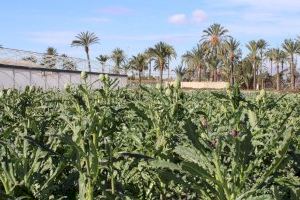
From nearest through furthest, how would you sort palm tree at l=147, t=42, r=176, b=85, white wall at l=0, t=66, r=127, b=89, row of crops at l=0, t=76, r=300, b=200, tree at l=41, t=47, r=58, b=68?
1. row of crops at l=0, t=76, r=300, b=200
2. white wall at l=0, t=66, r=127, b=89
3. tree at l=41, t=47, r=58, b=68
4. palm tree at l=147, t=42, r=176, b=85

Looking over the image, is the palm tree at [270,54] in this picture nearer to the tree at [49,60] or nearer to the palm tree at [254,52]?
the palm tree at [254,52]

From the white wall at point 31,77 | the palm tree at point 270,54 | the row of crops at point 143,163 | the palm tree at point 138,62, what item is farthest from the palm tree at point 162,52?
the row of crops at point 143,163

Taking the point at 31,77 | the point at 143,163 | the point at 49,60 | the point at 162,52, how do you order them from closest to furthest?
the point at 143,163
the point at 31,77
the point at 49,60
the point at 162,52

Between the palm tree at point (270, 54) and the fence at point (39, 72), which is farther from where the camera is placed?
the palm tree at point (270, 54)

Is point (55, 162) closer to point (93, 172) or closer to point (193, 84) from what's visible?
point (93, 172)

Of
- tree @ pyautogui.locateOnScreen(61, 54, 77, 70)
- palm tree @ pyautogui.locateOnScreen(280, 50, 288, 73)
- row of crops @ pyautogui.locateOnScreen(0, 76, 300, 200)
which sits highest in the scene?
palm tree @ pyautogui.locateOnScreen(280, 50, 288, 73)

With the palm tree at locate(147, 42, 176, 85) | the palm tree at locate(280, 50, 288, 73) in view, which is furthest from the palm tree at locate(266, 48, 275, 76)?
the palm tree at locate(147, 42, 176, 85)

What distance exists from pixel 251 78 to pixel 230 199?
84.0m

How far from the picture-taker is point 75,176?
2.35 meters

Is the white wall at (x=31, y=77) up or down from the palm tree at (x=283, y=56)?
down

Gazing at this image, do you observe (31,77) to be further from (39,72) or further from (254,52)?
(254,52)

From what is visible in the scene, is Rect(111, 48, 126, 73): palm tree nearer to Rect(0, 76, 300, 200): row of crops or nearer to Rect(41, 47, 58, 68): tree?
Rect(41, 47, 58, 68): tree

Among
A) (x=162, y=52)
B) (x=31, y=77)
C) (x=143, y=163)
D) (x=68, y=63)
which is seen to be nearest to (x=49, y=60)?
(x=68, y=63)

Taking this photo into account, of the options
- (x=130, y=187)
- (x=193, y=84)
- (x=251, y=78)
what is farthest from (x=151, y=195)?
(x=251, y=78)
